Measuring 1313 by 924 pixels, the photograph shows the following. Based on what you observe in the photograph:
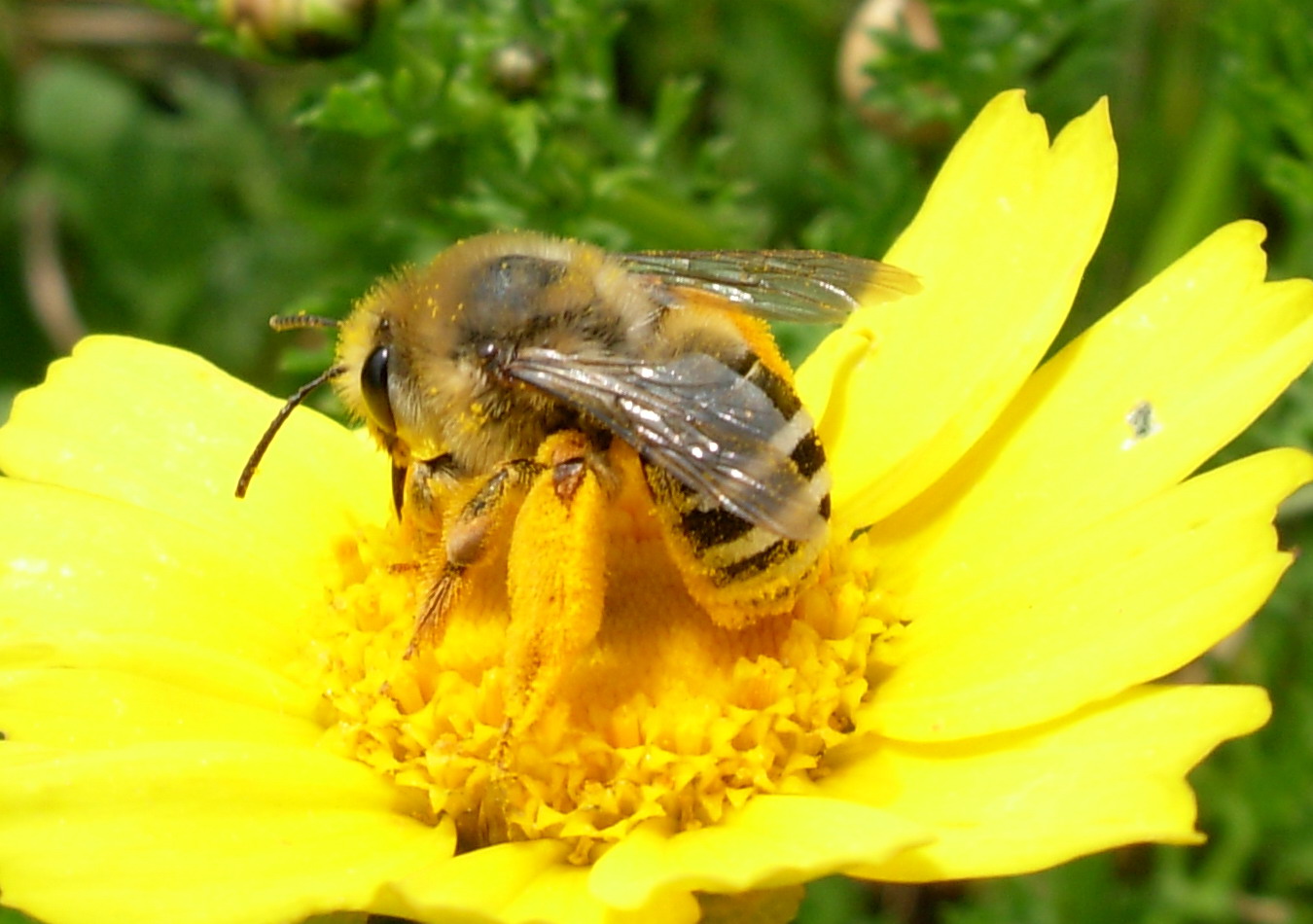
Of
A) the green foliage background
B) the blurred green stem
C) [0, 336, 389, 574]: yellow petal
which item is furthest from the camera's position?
the blurred green stem

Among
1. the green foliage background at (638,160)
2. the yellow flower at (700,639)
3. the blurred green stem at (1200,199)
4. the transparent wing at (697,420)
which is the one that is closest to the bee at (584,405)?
the transparent wing at (697,420)

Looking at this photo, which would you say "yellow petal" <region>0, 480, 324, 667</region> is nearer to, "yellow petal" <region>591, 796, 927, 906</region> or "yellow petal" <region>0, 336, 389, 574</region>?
"yellow petal" <region>0, 336, 389, 574</region>

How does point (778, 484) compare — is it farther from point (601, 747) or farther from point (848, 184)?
point (848, 184)

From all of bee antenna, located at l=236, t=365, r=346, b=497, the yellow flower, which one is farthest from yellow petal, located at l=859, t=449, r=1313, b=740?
bee antenna, located at l=236, t=365, r=346, b=497

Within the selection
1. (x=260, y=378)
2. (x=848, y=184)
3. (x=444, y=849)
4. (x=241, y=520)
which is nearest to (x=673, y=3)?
(x=848, y=184)

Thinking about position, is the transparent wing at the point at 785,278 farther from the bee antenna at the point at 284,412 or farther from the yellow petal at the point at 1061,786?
the yellow petal at the point at 1061,786

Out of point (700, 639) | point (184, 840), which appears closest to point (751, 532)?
point (700, 639)
